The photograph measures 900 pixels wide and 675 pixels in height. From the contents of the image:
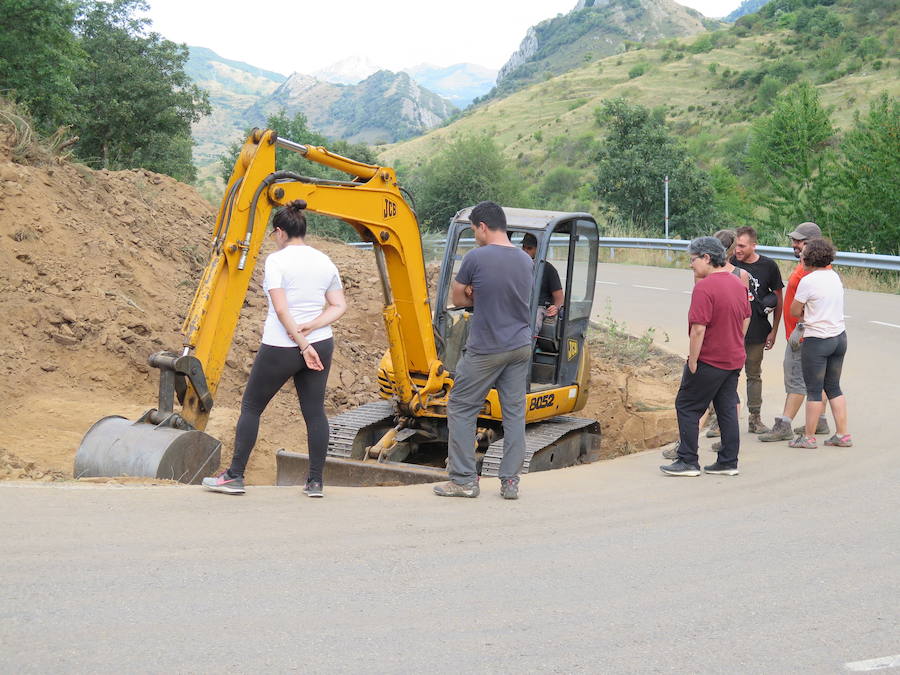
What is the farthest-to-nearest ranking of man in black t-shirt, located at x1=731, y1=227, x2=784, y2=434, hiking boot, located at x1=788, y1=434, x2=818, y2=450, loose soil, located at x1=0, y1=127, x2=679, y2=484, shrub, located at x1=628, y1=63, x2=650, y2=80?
1. shrub, located at x1=628, y1=63, x2=650, y2=80
2. loose soil, located at x1=0, y1=127, x2=679, y2=484
3. man in black t-shirt, located at x1=731, y1=227, x2=784, y2=434
4. hiking boot, located at x1=788, y1=434, x2=818, y2=450

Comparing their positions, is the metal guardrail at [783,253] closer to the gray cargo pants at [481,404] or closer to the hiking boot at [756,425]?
the hiking boot at [756,425]

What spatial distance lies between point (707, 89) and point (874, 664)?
82107 millimetres

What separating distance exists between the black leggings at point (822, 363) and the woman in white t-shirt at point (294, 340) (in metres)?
4.53

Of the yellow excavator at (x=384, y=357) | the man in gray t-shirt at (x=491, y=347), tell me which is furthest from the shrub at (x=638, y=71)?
the man in gray t-shirt at (x=491, y=347)

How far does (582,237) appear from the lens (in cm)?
977

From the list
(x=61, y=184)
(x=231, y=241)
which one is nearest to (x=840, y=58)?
(x=61, y=184)

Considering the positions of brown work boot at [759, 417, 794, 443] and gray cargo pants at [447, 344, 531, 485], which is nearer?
gray cargo pants at [447, 344, 531, 485]

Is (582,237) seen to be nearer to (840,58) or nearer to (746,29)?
(840,58)

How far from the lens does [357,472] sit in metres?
8.64

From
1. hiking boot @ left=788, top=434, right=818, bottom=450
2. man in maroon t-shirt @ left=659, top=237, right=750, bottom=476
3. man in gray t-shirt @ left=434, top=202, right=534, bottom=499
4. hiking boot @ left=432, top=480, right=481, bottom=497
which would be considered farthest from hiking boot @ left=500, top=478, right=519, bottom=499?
hiking boot @ left=788, top=434, right=818, bottom=450

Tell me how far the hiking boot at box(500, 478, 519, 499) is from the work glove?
11.5ft

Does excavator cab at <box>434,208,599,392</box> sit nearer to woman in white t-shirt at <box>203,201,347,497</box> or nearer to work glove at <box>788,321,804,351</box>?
work glove at <box>788,321,804,351</box>

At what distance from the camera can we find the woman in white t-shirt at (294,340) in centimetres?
676

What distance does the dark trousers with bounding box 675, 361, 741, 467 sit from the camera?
802 cm
